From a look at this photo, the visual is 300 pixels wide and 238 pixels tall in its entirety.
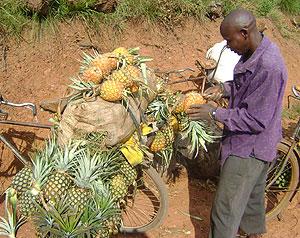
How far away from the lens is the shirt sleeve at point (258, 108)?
3.12 m

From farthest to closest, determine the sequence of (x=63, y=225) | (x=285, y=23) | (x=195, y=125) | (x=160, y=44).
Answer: (x=285, y=23), (x=160, y=44), (x=195, y=125), (x=63, y=225)

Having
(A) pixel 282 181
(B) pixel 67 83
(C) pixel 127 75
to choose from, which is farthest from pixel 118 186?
(B) pixel 67 83

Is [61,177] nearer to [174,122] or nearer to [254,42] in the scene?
[174,122]

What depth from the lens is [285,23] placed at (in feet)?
31.3

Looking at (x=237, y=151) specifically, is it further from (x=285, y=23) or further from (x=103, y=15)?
(x=285, y=23)

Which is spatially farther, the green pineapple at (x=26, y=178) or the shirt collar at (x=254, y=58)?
the green pineapple at (x=26, y=178)

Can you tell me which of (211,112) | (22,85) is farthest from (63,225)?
(22,85)

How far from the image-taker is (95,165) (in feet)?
11.3

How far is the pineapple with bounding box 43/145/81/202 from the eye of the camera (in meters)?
3.22

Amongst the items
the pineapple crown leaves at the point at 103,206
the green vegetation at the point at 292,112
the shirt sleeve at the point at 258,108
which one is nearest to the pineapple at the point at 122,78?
the shirt sleeve at the point at 258,108

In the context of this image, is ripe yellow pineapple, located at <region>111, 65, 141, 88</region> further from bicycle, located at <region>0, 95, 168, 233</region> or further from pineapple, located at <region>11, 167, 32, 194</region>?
pineapple, located at <region>11, 167, 32, 194</region>

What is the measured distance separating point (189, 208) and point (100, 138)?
82.3 inches

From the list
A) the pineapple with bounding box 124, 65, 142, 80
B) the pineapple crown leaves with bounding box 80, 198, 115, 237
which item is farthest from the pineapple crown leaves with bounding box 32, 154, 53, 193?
the pineapple with bounding box 124, 65, 142, 80

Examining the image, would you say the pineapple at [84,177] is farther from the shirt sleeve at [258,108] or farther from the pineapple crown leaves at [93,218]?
the shirt sleeve at [258,108]
